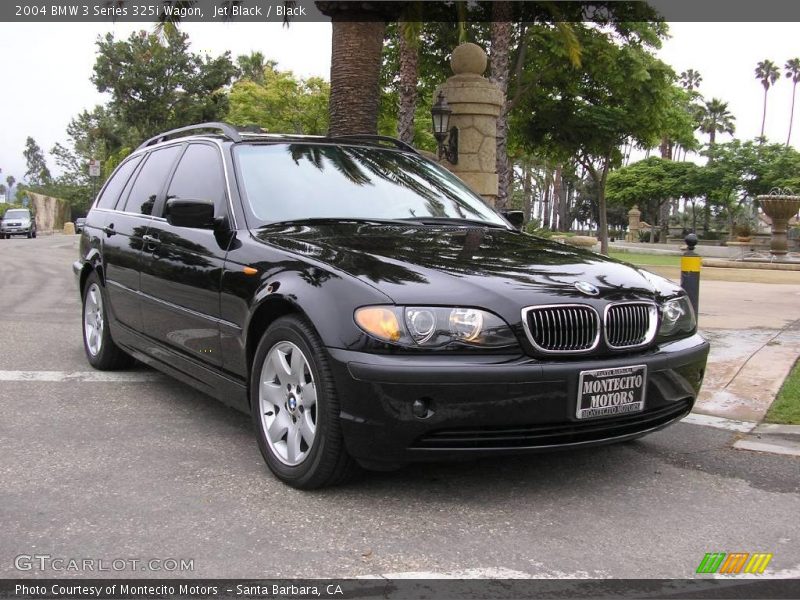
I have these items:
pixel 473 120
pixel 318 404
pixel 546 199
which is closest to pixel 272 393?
pixel 318 404

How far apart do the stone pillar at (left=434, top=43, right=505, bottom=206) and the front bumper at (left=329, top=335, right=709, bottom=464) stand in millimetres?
8044

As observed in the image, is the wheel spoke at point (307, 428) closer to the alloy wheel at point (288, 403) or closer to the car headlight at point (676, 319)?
the alloy wheel at point (288, 403)

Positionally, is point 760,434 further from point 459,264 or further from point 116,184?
point 116,184

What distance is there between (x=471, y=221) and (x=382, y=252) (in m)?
1.28

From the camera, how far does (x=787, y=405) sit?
17.7 feet

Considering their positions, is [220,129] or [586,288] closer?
Result: [586,288]

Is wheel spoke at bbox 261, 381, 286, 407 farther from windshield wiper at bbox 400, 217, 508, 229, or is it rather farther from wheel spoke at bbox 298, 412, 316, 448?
windshield wiper at bbox 400, 217, 508, 229

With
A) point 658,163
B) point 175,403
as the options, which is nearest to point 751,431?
point 175,403

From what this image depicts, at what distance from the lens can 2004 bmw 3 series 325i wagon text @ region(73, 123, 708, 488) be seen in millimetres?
3357

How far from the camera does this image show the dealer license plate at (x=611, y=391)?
3473 millimetres

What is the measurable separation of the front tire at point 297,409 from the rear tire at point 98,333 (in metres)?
2.58

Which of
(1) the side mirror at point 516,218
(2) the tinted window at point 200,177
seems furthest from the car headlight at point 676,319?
(2) the tinted window at point 200,177

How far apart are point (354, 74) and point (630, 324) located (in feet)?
25.1

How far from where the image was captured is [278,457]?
383 centimetres
